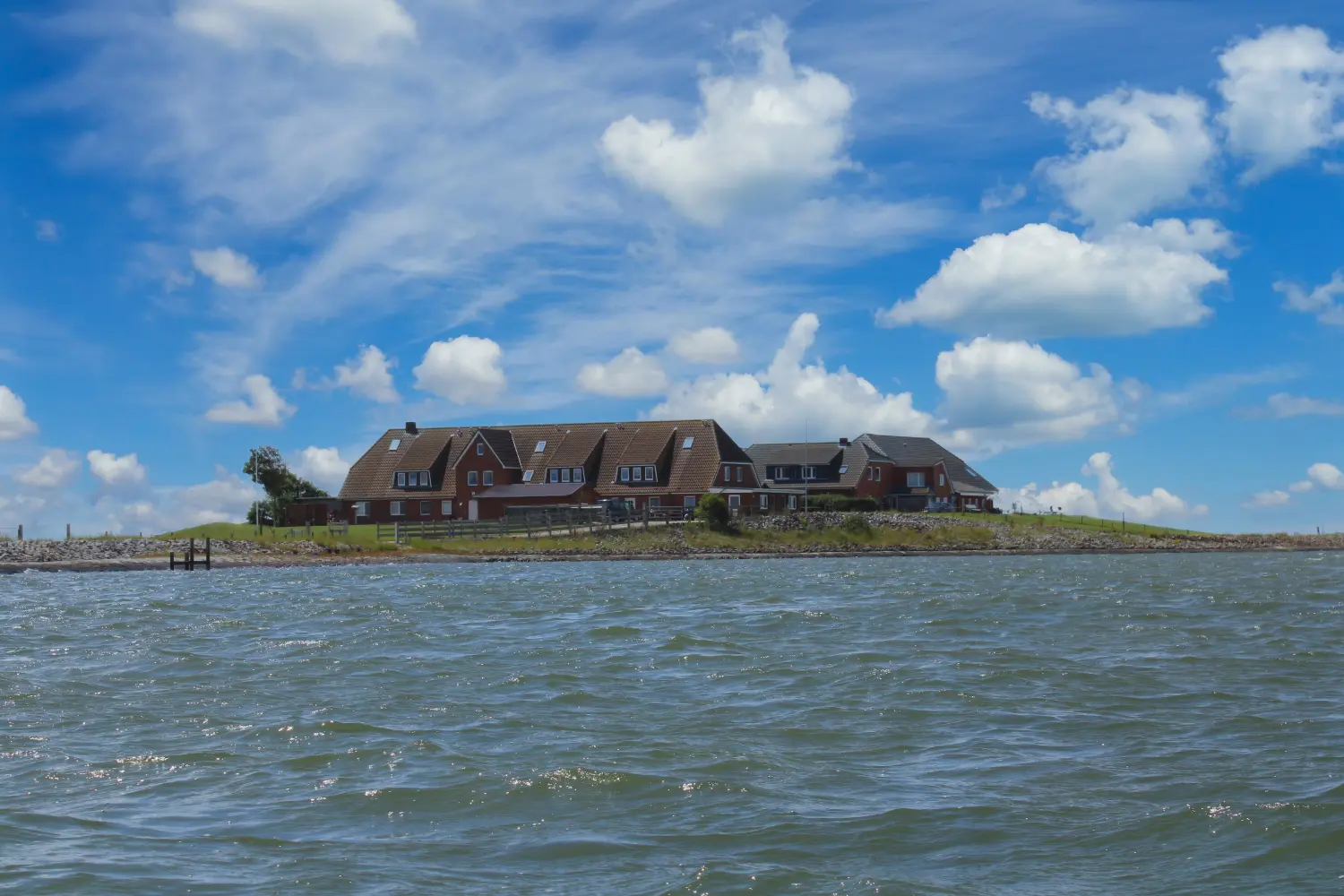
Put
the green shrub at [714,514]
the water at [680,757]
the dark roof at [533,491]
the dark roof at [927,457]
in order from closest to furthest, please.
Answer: the water at [680,757]
the green shrub at [714,514]
the dark roof at [533,491]
the dark roof at [927,457]

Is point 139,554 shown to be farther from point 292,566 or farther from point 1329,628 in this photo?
point 1329,628

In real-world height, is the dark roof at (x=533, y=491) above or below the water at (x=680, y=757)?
above

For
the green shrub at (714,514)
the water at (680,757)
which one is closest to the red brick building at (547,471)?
the green shrub at (714,514)

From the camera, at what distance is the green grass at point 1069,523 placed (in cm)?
7994

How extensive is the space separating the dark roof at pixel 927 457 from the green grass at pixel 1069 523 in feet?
32.5

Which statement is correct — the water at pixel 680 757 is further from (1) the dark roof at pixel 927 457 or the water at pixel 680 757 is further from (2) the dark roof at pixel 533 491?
(1) the dark roof at pixel 927 457

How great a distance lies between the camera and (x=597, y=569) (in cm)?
5075

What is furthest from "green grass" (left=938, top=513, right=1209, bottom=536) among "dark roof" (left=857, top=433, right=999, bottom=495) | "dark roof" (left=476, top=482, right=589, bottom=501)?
"dark roof" (left=476, top=482, right=589, bottom=501)

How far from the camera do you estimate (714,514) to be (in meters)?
69.0

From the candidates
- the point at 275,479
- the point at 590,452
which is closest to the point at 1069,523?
the point at 590,452

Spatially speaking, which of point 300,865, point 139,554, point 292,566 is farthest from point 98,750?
point 139,554

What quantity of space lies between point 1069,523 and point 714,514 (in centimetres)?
2847

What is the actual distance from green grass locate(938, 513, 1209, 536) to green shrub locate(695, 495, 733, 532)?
18693 millimetres

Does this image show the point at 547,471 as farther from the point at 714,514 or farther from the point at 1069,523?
the point at 1069,523
